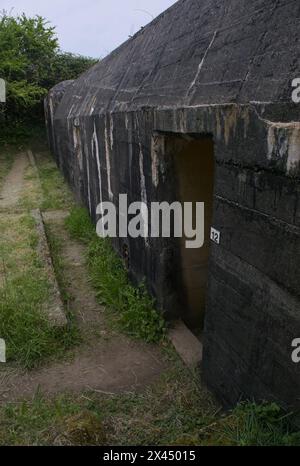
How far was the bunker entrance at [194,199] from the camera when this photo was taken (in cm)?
380

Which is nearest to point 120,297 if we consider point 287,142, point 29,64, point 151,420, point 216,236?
point 151,420

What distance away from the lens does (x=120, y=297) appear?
477 cm

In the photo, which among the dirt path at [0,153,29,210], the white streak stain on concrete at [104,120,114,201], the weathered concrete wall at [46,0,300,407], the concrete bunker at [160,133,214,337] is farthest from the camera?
the dirt path at [0,153,29,210]

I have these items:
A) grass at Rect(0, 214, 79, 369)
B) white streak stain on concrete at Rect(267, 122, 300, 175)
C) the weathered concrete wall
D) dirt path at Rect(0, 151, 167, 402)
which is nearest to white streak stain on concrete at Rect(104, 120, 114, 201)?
the weathered concrete wall

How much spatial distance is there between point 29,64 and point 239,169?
1609 centimetres

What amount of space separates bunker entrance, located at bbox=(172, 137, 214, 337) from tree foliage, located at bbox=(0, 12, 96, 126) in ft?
41.3

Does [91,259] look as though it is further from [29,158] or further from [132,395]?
[29,158]

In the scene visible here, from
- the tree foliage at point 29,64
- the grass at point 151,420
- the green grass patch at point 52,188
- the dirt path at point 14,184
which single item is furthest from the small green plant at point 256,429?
the tree foliage at point 29,64

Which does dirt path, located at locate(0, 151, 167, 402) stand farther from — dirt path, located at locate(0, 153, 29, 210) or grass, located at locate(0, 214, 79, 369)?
dirt path, located at locate(0, 153, 29, 210)

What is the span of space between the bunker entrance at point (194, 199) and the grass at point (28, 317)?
1.26 meters

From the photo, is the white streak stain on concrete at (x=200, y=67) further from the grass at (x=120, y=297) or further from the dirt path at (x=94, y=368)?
the dirt path at (x=94, y=368)

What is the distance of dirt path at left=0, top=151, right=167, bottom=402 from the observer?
3.44m

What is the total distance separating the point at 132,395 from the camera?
3.27m

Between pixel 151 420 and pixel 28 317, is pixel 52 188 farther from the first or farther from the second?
pixel 151 420
